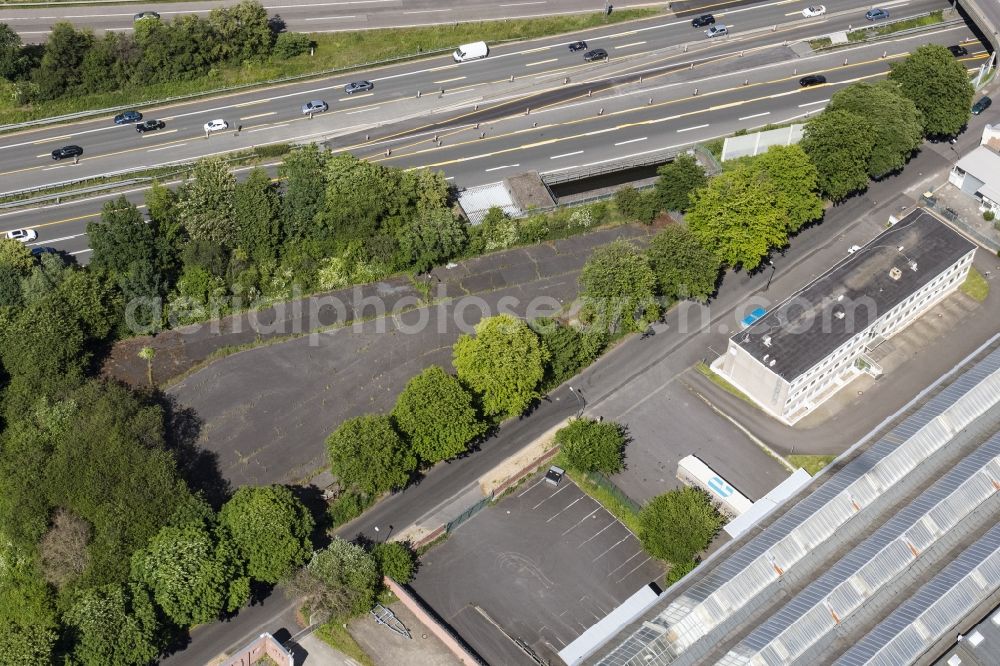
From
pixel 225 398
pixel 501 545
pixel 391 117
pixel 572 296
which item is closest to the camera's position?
pixel 501 545

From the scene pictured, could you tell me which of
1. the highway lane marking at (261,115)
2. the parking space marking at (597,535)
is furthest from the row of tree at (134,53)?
the parking space marking at (597,535)

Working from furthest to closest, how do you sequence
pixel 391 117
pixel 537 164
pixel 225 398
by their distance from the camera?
pixel 391 117
pixel 537 164
pixel 225 398

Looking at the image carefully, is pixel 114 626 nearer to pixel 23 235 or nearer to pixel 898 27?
pixel 23 235

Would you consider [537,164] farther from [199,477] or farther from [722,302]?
[199,477]

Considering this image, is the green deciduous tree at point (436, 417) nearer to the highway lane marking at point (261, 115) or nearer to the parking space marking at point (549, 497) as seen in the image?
the parking space marking at point (549, 497)

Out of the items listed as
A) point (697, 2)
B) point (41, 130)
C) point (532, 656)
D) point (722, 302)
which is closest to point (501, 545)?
point (532, 656)

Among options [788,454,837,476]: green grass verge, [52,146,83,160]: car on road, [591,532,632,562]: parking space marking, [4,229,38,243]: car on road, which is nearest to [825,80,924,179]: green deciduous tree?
[788,454,837,476]: green grass verge
